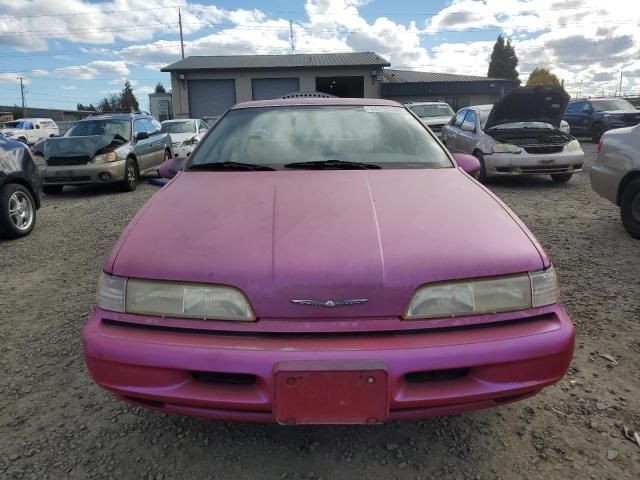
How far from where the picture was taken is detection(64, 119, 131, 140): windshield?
391 inches

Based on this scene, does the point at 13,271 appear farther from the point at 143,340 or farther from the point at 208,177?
the point at 143,340

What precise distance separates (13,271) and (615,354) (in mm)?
4971

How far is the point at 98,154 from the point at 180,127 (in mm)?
5289

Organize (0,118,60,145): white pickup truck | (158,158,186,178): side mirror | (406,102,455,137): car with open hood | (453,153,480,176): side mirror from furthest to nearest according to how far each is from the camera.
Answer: (0,118,60,145): white pickup truck
(406,102,455,137): car with open hood
(158,158,186,178): side mirror
(453,153,480,176): side mirror

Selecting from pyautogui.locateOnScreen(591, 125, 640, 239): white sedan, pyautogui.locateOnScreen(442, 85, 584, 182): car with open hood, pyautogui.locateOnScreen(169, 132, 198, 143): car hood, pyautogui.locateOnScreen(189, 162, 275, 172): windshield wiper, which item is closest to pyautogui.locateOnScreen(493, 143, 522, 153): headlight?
pyautogui.locateOnScreen(442, 85, 584, 182): car with open hood

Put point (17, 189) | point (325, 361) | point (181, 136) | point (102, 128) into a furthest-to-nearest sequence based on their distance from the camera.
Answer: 1. point (181, 136)
2. point (102, 128)
3. point (17, 189)
4. point (325, 361)

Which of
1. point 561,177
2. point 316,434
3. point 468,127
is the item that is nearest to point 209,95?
point 468,127

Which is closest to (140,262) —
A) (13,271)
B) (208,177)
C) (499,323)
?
(208,177)

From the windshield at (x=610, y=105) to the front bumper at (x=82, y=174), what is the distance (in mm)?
16044

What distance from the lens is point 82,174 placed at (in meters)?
8.99

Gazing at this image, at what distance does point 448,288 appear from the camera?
5.67ft

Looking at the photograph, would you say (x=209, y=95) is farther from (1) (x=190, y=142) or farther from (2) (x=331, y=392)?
(2) (x=331, y=392)

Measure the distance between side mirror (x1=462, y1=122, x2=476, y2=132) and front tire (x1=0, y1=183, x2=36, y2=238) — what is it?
24.7 ft

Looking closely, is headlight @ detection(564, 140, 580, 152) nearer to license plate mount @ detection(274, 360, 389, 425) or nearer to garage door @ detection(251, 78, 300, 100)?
license plate mount @ detection(274, 360, 389, 425)
